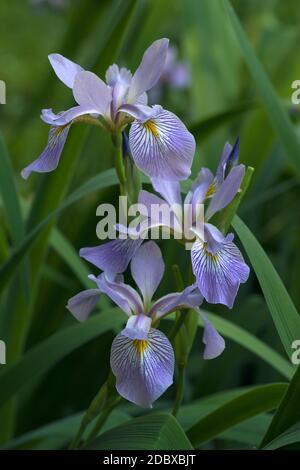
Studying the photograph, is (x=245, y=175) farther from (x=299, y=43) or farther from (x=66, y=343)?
(x=299, y=43)

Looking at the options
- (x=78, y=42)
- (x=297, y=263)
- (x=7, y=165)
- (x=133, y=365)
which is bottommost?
(x=297, y=263)

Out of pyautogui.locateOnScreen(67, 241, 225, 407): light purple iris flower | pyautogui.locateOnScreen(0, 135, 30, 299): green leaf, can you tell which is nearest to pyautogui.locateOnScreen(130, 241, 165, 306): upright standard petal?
pyautogui.locateOnScreen(67, 241, 225, 407): light purple iris flower

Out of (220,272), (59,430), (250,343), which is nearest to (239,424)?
(250,343)

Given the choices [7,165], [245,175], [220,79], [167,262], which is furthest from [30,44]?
[245,175]

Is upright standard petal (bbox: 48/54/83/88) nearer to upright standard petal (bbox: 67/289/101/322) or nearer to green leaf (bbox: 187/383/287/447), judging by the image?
upright standard petal (bbox: 67/289/101/322)

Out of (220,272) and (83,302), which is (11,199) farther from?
(220,272)

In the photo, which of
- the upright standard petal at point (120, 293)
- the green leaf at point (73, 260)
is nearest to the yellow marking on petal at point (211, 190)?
the upright standard petal at point (120, 293)
